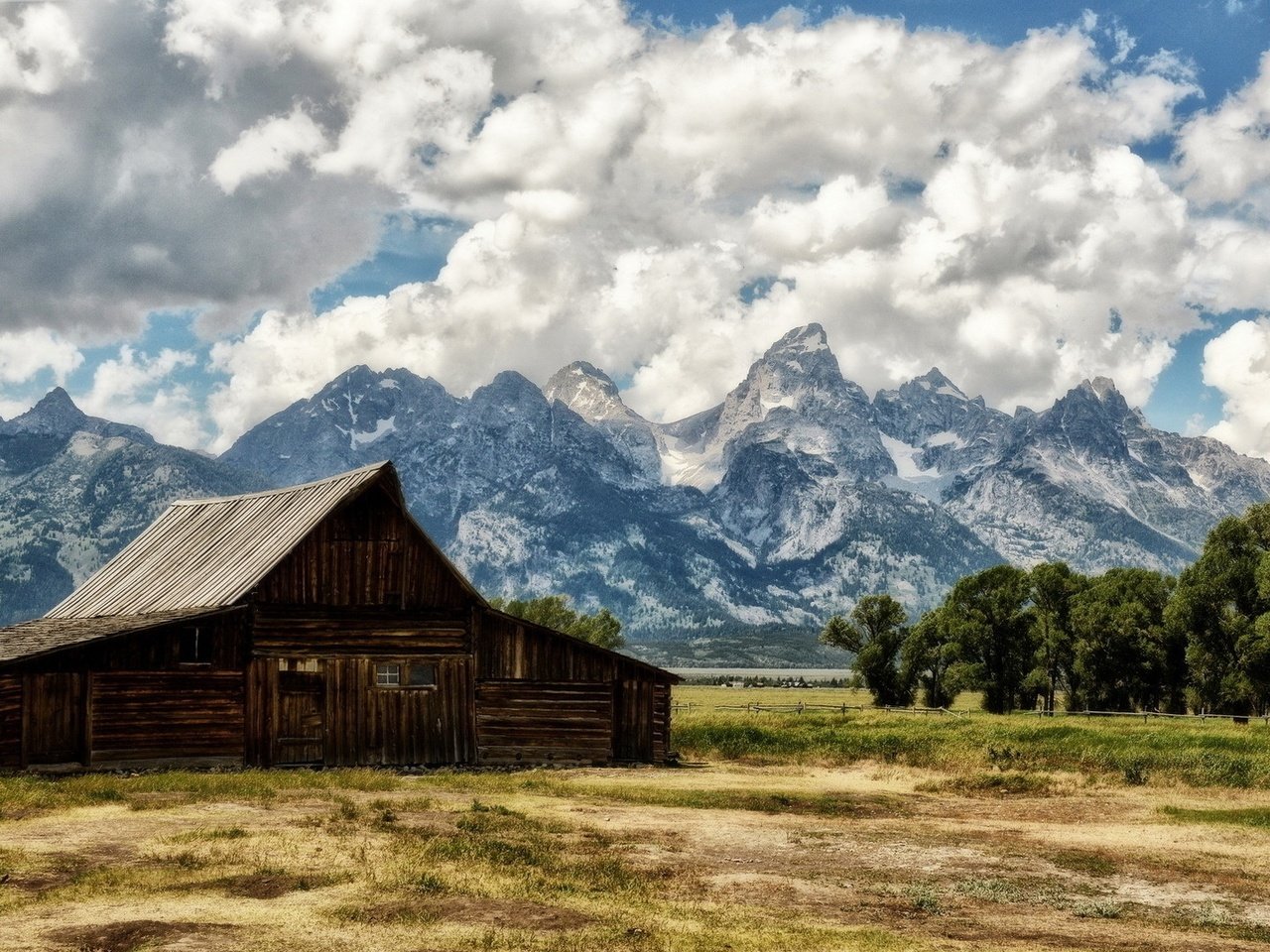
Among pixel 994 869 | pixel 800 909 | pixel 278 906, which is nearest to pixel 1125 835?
pixel 994 869

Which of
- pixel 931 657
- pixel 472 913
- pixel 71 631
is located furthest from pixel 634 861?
pixel 931 657

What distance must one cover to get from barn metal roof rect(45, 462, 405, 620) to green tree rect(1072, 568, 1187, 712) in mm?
60410

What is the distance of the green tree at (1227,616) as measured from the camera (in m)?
82.9

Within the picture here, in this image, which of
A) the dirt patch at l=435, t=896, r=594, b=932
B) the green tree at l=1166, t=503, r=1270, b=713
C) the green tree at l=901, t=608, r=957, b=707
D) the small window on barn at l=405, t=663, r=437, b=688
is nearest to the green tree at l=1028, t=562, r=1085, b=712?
the green tree at l=901, t=608, r=957, b=707

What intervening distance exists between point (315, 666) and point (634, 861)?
24.1 meters

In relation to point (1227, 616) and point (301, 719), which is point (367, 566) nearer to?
point (301, 719)

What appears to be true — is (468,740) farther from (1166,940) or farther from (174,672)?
(1166,940)

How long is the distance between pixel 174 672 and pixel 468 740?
11065 mm

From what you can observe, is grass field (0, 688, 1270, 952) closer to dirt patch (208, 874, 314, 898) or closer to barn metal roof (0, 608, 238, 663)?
dirt patch (208, 874, 314, 898)

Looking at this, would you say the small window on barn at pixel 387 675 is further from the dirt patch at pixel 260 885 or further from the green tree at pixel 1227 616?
the green tree at pixel 1227 616

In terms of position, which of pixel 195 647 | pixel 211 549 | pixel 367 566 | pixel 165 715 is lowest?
pixel 165 715

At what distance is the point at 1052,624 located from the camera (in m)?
102

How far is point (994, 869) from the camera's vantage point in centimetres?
2659

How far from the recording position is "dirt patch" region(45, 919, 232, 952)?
17172 mm
